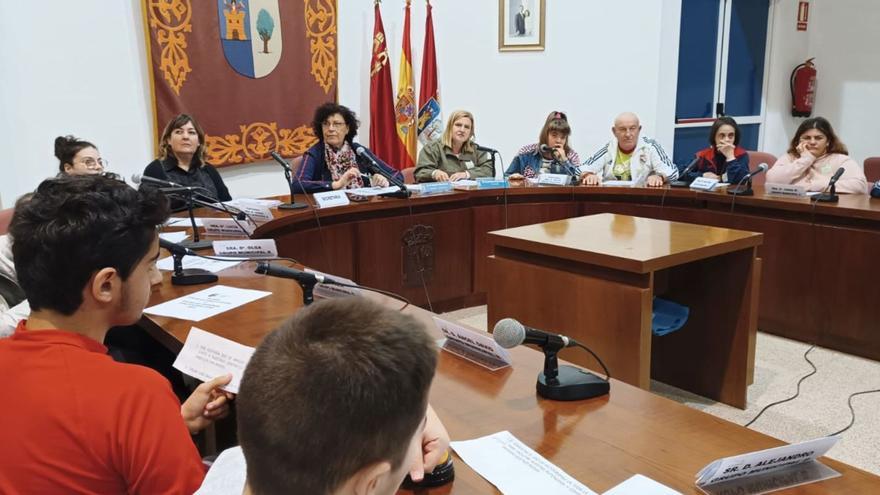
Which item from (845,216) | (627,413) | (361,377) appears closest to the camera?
(361,377)

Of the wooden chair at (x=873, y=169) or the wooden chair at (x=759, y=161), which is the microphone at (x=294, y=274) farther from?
the wooden chair at (x=873, y=169)

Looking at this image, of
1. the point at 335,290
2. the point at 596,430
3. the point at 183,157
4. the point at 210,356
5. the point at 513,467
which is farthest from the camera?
the point at 183,157

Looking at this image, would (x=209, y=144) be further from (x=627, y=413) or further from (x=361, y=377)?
(x=361, y=377)

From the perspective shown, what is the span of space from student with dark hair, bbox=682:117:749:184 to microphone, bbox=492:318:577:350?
297cm

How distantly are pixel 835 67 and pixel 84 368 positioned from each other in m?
7.44

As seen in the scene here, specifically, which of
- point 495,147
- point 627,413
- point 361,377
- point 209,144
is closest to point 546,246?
point 627,413

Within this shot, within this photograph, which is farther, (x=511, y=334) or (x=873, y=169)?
(x=873, y=169)

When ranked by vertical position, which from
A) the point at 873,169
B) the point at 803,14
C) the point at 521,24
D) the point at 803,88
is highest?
the point at 803,14

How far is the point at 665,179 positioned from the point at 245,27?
2.90 metres

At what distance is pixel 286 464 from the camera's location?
647 mm

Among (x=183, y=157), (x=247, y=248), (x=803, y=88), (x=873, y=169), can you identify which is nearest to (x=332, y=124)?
(x=183, y=157)

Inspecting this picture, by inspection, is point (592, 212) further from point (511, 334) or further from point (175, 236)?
point (511, 334)

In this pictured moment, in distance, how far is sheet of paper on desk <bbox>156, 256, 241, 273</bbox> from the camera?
222 cm

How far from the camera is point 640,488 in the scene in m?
0.98
